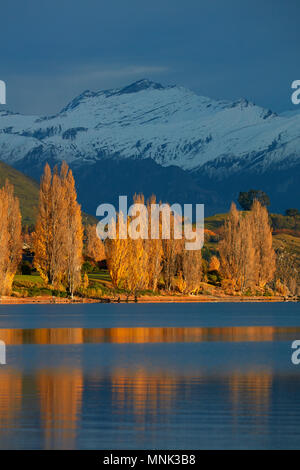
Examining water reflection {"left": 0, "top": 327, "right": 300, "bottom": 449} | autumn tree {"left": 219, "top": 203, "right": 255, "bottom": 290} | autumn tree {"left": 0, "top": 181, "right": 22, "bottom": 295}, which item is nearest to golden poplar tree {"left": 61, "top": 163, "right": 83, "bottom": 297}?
autumn tree {"left": 0, "top": 181, "right": 22, "bottom": 295}

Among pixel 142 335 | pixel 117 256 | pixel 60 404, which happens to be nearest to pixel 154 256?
pixel 117 256

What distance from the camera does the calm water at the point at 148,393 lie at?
63.3ft

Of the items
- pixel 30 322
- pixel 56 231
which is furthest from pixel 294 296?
pixel 30 322

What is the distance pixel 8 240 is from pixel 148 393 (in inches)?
2757

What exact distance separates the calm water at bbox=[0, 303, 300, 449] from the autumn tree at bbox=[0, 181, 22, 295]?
4374cm

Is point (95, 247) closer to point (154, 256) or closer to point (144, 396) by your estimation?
point (154, 256)

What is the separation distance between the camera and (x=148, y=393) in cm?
2570

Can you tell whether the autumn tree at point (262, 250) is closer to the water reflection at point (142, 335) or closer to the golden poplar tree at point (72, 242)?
the golden poplar tree at point (72, 242)

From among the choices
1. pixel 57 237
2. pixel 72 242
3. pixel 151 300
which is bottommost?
pixel 151 300

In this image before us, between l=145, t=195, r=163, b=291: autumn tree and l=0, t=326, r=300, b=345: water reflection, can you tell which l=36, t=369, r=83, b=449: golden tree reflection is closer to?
l=0, t=326, r=300, b=345: water reflection

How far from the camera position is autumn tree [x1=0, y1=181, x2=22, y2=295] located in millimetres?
91250

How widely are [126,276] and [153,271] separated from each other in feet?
20.4

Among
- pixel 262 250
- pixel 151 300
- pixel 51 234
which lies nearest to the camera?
pixel 51 234
